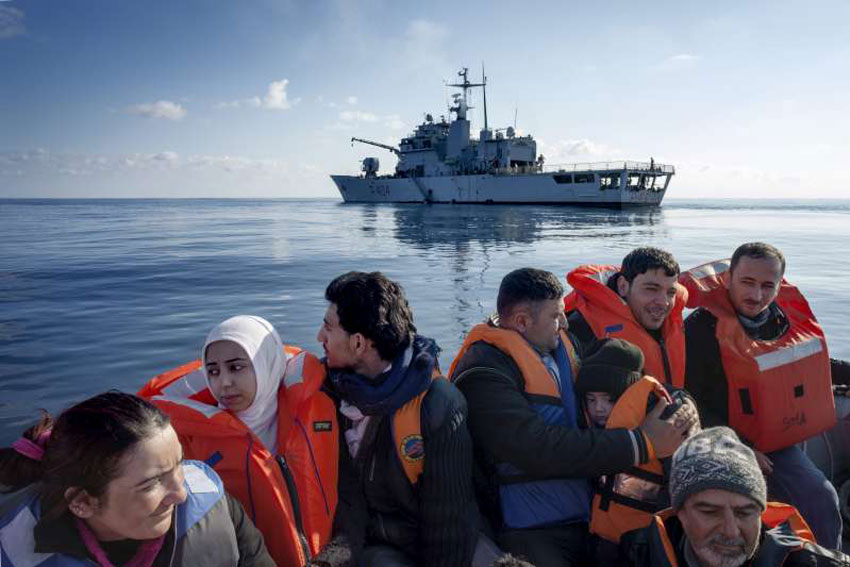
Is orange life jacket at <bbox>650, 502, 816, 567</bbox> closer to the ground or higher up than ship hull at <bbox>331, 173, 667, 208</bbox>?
closer to the ground

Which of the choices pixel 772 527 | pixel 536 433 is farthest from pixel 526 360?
pixel 772 527

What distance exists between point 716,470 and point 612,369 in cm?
82

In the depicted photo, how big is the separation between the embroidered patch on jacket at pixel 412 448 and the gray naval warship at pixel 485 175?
5232 centimetres

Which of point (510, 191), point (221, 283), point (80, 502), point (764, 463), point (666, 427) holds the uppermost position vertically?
point (510, 191)

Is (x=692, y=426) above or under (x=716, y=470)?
under

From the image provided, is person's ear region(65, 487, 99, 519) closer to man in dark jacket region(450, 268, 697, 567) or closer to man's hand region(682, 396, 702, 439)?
man in dark jacket region(450, 268, 697, 567)

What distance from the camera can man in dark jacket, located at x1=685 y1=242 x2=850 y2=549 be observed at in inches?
131

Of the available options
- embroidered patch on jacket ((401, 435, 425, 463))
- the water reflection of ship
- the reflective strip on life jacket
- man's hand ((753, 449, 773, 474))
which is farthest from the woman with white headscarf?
the water reflection of ship

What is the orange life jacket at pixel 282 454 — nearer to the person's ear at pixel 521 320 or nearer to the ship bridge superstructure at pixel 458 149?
the person's ear at pixel 521 320

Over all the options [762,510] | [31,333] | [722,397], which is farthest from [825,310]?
[31,333]

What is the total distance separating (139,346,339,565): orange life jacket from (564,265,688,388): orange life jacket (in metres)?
2.03

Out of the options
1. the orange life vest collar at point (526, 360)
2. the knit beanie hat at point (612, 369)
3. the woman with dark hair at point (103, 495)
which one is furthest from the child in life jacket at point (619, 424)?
the woman with dark hair at point (103, 495)

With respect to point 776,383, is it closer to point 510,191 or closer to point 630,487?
point 630,487

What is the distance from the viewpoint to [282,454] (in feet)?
8.44
